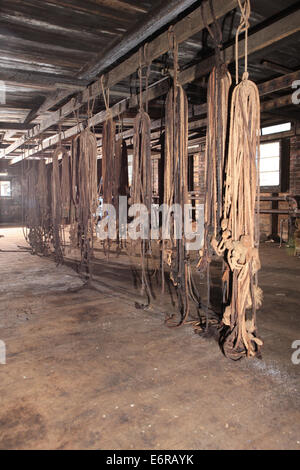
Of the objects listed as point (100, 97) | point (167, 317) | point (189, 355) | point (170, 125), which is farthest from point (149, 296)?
point (100, 97)

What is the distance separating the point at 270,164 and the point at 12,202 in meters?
12.9

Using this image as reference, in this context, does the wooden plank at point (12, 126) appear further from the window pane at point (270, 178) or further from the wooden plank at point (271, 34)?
the window pane at point (270, 178)

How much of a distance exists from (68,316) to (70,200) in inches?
92.5

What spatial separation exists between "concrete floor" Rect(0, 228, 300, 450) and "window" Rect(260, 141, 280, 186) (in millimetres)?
5544

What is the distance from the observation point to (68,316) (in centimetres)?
309

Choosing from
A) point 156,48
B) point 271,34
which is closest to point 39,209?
point 156,48

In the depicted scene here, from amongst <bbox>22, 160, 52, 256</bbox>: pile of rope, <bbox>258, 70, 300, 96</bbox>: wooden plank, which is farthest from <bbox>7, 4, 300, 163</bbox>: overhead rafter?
<bbox>22, 160, 52, 256</bbox>: pile of rope

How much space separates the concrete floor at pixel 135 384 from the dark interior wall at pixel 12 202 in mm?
14655

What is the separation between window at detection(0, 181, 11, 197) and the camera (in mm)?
16797

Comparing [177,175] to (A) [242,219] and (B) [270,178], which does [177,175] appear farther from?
(B) [270,178]

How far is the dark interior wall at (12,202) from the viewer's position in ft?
54.8

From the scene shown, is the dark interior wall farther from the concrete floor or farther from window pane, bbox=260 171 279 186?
the concrete floor

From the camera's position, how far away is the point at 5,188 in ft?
55.3

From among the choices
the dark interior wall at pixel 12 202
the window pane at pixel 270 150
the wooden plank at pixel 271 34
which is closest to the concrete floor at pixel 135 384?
the wooden plank at pixel 271 34
